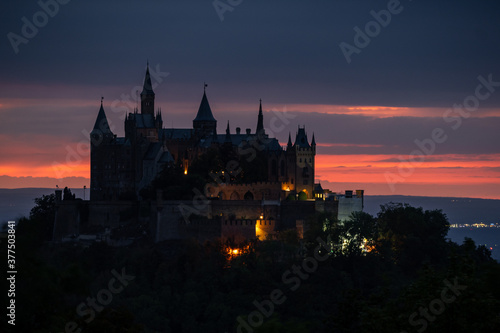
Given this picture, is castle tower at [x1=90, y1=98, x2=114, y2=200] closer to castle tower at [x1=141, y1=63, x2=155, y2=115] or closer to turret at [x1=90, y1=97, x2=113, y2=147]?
turret at [x1=90, y1=97, x2=113, y2=147]

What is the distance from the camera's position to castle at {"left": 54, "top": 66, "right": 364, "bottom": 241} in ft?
296

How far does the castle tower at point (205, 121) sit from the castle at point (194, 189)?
41cm

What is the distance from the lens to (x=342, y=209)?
9212cm

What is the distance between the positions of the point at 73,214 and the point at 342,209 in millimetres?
28550

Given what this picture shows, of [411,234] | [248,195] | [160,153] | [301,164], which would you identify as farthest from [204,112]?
[411,234]

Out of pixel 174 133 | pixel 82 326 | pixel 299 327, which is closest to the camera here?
pixel 299 327

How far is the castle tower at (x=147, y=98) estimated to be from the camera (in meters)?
109

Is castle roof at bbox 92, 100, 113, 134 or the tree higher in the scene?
castle roof at bbox 92, 100, 113, 134

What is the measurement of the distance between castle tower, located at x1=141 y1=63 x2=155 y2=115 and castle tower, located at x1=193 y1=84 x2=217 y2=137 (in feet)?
22.5

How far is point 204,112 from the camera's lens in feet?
382

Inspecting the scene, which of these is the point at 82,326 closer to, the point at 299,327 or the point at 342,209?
the point at 299,327

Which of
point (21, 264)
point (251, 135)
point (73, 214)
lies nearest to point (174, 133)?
point (251, 135)

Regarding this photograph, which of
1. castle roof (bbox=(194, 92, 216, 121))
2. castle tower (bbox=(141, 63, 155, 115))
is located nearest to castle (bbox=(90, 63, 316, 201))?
castle tower (bbox=(141, 63, 155, 115))

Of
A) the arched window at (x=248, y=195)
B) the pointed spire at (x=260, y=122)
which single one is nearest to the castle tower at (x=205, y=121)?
the pointed spire at (x=260, y=122)
